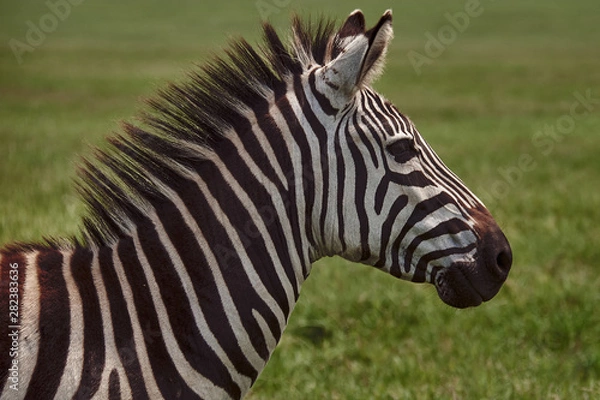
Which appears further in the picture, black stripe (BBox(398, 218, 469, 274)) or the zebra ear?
black stripe (BBox(398, 218, 469, 274))

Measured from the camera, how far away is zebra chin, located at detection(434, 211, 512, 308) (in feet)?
8.99

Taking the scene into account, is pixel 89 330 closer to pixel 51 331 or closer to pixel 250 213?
pixel 51 331

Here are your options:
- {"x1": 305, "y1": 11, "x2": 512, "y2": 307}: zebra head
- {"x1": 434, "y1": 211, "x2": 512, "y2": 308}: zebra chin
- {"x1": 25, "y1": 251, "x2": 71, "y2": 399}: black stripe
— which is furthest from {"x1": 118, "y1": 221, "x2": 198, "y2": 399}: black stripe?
{"x1": 434, "y1": 211, "x2": 512, "y2": 308}: zebra chin

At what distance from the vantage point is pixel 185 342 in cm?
254

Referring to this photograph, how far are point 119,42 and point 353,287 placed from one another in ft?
113

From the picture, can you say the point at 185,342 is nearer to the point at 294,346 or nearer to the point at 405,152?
the point at 405,152

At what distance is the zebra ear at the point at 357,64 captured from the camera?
101 inches

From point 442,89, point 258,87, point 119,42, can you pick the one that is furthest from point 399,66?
point 258,87

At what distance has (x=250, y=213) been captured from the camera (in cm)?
270

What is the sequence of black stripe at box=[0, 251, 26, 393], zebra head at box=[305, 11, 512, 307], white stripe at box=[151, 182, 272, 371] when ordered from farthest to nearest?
zebra head at box=[305, 11, 512, 307], white stripe at box=[151, 182, 272, 371], black stripe at box=[0, 251, 26, 393]

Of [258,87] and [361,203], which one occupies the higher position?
[258,87]

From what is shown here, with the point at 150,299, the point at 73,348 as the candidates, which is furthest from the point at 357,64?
the point at 73,348

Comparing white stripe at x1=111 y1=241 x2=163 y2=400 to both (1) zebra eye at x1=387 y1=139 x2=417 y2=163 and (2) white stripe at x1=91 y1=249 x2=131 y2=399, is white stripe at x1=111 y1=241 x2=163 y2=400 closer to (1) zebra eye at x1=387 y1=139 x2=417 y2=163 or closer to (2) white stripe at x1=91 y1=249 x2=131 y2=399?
(2) white stripe at x1=91 y1=249 x2=131 y2=399

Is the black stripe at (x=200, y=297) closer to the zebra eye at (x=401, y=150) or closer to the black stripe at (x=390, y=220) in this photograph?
the black stripe at (x=390, y=220)
